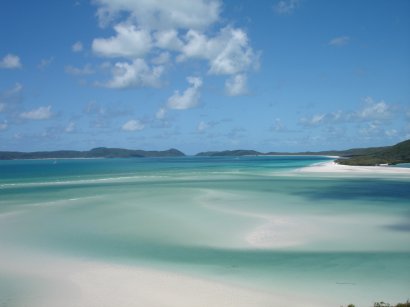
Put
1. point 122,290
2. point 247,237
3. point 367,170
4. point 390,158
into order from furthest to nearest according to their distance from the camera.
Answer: point 390,158 < point 367,170 < point 247,237 < point 122,290

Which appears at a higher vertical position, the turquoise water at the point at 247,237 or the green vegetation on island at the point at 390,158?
the green vegetation on island at the point at 390,158

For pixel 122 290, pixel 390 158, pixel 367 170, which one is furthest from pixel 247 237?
pixel 390 158

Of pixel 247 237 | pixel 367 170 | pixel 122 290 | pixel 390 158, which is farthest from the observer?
pixel 390 158

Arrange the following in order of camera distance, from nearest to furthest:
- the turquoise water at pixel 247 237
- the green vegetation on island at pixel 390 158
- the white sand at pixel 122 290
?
the white sand at pixel 122 290
the turquoise water at pixel 247 237
the green vegetation on island at pixel 390 158

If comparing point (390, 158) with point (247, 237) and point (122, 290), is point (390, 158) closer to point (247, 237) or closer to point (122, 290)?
point (247, 237)

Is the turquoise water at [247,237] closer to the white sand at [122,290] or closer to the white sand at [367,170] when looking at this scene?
the white sand at [122,290]

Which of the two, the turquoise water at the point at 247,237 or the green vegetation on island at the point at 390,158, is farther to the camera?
the green vegetation on island at the point at 390,158

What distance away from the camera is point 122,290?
32.7ft

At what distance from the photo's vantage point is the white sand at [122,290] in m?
9.15

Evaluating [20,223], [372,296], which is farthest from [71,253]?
[372,296]

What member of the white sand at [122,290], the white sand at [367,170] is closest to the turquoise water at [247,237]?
the white sand at [122,290]

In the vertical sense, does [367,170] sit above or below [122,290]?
above

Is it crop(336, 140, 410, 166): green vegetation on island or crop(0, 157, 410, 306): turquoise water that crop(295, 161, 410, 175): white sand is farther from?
crop(0, 157, 410, 306): turquoise water

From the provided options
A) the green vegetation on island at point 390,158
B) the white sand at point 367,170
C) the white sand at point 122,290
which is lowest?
the white sand at point 122,290
